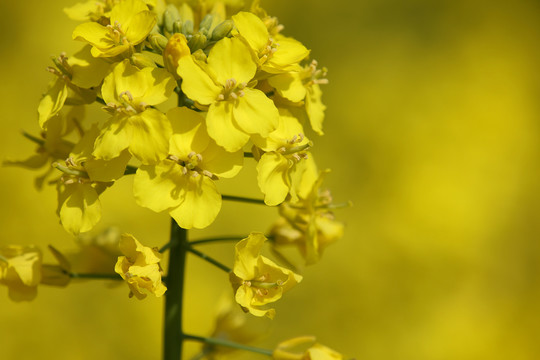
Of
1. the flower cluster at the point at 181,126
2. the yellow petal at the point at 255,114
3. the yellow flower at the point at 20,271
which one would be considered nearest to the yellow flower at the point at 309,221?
the flower cluster at the point at 181,126

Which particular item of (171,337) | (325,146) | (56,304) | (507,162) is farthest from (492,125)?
(171,337)

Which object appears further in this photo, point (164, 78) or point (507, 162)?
point (507, 162)

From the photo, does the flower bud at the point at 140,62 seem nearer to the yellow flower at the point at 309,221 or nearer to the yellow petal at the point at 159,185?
the yellow petal at the point at 159,185

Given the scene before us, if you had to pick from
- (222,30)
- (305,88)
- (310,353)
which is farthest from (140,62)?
(310,353)

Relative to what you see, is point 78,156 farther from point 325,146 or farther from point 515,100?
point 515,100

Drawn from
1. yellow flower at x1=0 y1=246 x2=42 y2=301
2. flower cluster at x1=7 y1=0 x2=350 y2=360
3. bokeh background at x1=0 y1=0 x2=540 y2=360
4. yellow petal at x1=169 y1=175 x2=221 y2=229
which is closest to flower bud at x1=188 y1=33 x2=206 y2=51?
flower cluster at x1=7 y1=0 x2=350 y2=360

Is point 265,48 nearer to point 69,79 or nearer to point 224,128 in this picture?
point 224,128
